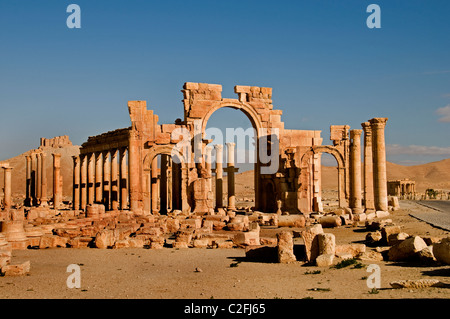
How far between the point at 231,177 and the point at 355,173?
28.3 feet

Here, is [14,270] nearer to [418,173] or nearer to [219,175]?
[219,175]

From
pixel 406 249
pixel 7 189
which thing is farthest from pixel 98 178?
pixel 406 249

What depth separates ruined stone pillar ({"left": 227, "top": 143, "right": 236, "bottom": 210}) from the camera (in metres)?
33.8

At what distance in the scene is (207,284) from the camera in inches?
438

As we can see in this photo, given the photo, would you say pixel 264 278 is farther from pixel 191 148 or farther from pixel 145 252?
pixel 191 148

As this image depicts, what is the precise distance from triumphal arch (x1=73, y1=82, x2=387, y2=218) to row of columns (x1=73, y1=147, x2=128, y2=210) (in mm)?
142

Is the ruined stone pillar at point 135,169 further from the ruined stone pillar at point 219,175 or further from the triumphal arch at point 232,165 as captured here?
the ruined stone pillar at point 219,175

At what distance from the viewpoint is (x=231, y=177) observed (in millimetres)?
35562

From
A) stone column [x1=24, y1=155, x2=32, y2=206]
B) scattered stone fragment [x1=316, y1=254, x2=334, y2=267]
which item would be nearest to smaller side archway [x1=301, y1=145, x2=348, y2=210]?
scattered stone fragment [x1=316, y1=254, x2=334, y2=267]

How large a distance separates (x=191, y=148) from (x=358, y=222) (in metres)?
11.3

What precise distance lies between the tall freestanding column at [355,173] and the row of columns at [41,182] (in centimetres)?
2362

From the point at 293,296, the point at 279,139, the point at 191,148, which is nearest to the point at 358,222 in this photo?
the point at 279,139

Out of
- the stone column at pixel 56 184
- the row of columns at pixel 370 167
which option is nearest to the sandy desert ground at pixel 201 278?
the row of columns at pixel 370 167

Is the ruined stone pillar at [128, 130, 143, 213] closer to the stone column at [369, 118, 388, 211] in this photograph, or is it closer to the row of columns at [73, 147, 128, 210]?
the row of columns at [73, 147, 128, 210]
